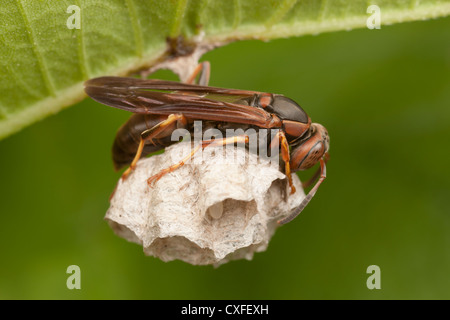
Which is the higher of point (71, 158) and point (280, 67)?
point (280, 67)

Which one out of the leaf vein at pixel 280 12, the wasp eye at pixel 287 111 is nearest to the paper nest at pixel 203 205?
the wasp eye at pixel 287 111

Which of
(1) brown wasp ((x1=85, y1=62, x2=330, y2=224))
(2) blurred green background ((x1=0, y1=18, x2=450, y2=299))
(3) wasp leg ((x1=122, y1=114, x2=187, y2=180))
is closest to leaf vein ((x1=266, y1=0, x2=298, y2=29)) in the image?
(1) brown wasp ((x1=85, y1=62, x2=330, y2=224))

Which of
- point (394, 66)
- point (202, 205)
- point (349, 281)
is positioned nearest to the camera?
point (202, 205)

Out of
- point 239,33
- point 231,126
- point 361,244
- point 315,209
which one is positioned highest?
point 239,33

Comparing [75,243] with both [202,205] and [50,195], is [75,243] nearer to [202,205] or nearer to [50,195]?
[50,195]

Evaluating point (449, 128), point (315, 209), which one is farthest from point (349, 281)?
point (449, 128)

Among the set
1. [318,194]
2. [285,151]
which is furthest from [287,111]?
[318,194]

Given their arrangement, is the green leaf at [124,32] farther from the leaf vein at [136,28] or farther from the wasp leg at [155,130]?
the wasp leg at [155,130]
